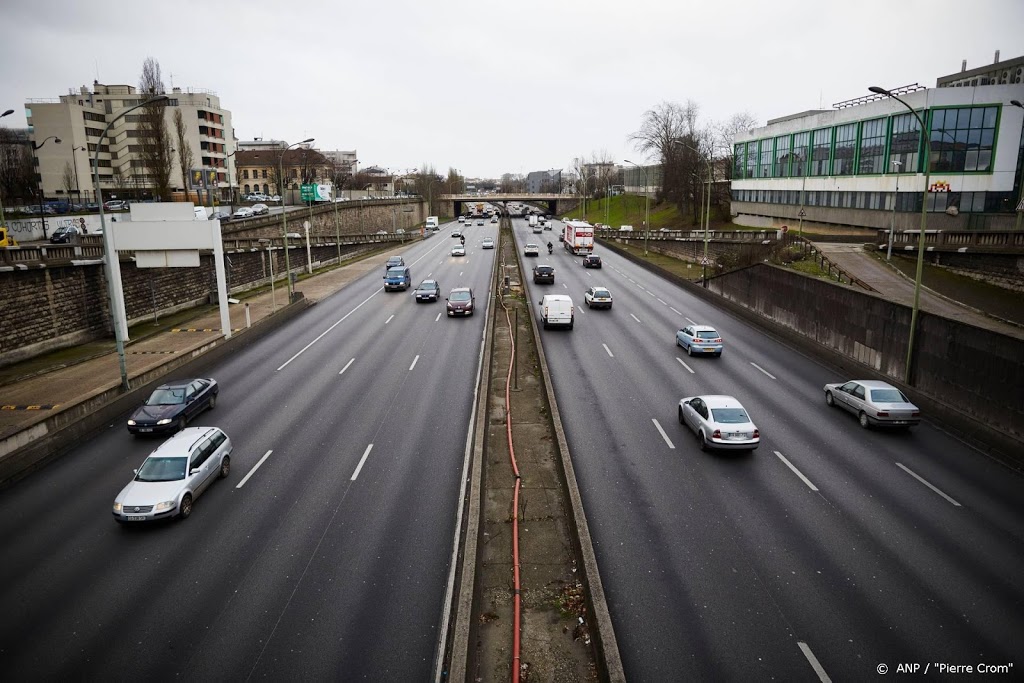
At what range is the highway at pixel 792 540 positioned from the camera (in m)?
10.3

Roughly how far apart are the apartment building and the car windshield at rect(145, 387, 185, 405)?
85524 mm

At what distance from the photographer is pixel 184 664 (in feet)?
32.7

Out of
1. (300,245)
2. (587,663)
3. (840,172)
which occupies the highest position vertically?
(840,172)

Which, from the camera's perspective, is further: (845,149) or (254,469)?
(845,149)

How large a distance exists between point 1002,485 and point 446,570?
14.6 meters

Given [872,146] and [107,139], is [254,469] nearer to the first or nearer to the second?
[872,146]

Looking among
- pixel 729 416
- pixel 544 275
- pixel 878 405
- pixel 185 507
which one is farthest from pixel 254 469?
pixel 544 275

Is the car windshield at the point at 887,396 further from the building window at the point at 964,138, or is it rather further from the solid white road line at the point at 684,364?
the building window at the point at 964,138

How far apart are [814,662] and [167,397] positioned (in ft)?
64.7

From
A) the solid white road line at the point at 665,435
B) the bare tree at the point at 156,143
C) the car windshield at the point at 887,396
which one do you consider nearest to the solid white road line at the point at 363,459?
the solid white road line at the point at 665,435

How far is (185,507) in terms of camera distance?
14742mm

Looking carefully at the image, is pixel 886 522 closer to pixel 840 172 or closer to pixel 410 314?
pixel 410 314

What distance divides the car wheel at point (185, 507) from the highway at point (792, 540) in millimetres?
9589

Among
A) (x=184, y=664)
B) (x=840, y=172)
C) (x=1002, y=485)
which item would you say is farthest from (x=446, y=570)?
(x=840, y=172)
